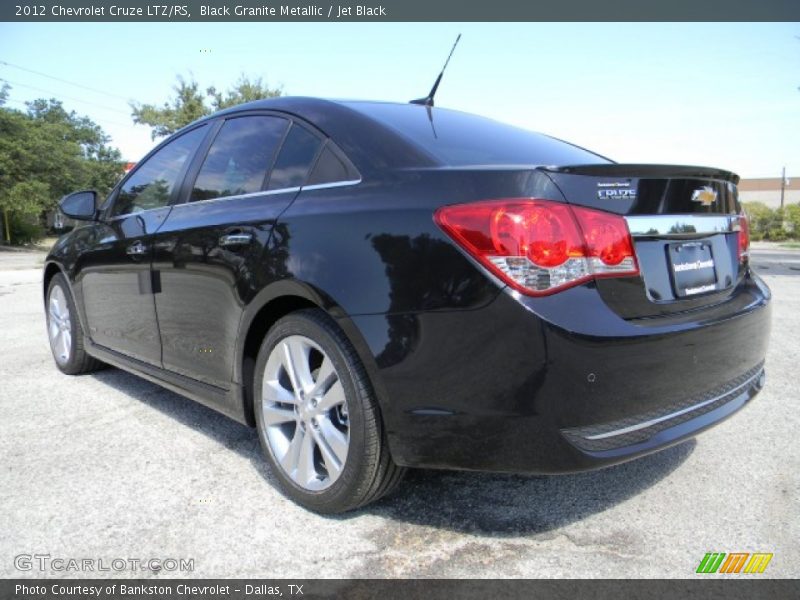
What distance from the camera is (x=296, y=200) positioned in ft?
8.11

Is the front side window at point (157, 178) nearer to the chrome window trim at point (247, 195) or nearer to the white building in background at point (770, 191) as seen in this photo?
the chrome window trim at point (247, 195)

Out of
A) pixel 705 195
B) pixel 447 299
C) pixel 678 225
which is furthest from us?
pixel 705 195

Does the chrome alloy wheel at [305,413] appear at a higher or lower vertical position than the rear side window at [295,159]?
lower

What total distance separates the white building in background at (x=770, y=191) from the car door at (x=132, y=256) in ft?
236

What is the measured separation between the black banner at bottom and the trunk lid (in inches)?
32.4

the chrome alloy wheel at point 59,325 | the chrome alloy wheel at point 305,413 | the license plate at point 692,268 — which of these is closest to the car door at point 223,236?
the chrome alloy wheel at point 305,413

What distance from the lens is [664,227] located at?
209 cm

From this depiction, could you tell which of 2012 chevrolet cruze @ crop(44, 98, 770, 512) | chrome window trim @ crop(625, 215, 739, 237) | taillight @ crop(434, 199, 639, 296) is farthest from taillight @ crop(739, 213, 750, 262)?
taillight @ crop(434, 199, 639, 296)

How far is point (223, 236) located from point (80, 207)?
1.92 m

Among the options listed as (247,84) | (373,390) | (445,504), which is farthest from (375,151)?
(247,84)

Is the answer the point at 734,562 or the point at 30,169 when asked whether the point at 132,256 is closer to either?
the point at 734,562

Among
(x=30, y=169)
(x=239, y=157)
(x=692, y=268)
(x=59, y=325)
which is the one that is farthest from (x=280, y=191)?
(x=30, y=169)

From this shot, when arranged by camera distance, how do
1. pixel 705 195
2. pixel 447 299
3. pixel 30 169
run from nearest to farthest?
pixel 447 299
pixel 705 195
pixel 30 169

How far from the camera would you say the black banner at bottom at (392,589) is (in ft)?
6.11
